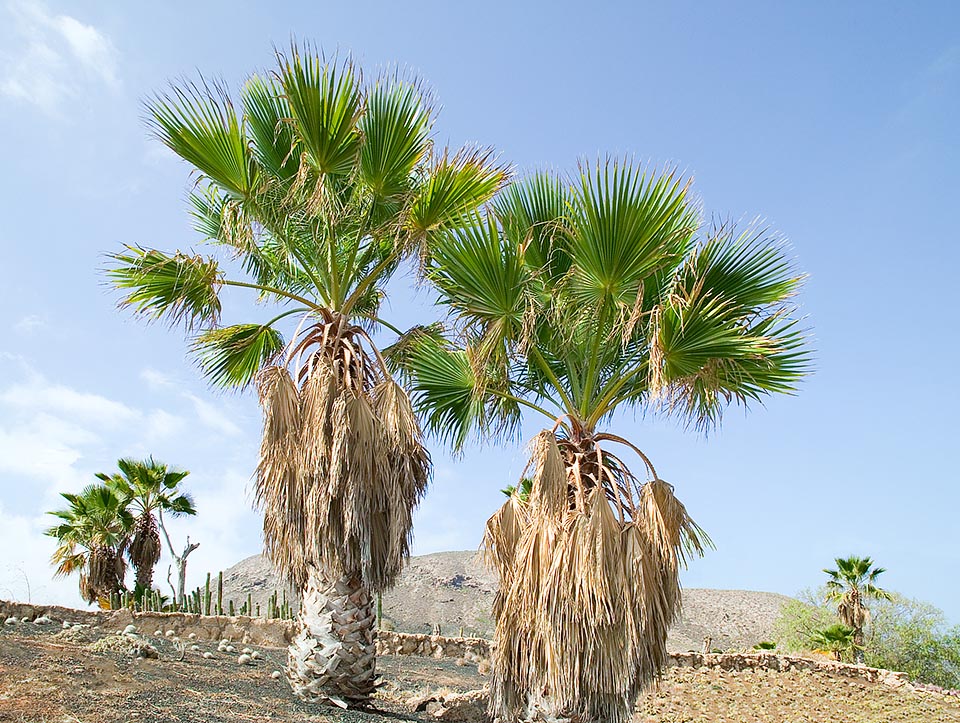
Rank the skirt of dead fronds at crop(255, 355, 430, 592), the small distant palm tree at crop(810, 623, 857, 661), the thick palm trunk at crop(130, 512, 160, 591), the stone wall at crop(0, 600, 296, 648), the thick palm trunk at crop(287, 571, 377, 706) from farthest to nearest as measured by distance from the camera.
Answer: the small distant palm tree at crop(810, 623, 857, 661) → the thick palm trunk at crop(130, 512, 160, 591) → the stone wall at crop(0, 600, 296, 648) → the thick palm trunk at crop(287, 571, 377, 706) → the skirt of dead fronds at crop(255, 355, 430, 592)

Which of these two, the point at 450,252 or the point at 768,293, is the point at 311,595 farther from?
the point at 768,293

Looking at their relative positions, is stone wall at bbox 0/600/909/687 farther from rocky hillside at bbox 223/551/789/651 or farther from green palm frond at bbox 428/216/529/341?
rocky hillside at bbox 223/551/789/651

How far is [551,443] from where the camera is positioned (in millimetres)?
7035

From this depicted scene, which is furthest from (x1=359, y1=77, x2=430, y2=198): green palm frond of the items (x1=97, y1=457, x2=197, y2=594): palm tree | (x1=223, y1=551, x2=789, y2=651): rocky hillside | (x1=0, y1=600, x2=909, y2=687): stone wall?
(x1=223, y1=551, x2=789, y2=651): rocky hillside

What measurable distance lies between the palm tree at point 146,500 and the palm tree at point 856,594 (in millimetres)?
21455

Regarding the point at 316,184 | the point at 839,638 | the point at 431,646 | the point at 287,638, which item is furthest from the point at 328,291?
the point at 839,638

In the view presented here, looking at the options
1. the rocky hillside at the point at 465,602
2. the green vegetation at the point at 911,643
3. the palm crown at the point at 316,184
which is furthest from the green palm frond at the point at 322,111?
the rocky hillside at the point at 465,602

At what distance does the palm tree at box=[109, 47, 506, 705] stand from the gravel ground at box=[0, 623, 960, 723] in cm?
101

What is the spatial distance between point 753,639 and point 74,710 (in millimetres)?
43642

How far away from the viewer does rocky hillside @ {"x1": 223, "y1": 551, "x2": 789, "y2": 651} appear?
4234 centimetres

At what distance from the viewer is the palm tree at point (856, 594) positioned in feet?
84.6

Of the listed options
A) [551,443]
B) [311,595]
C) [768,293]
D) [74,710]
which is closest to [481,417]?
[551,443]

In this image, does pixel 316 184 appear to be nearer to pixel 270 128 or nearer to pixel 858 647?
pixel 270 128

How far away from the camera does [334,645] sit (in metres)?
7.90
